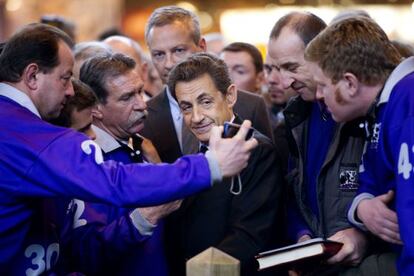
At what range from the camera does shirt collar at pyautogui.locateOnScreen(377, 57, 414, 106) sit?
11.0 ft

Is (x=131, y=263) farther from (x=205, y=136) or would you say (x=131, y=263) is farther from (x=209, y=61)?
(x=209, y=61)

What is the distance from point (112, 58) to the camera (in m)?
4.43

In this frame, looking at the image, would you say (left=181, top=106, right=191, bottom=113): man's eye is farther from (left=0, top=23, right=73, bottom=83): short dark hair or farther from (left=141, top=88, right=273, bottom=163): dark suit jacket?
(left=0, top=23, right=73, bottom=83): short dark hair

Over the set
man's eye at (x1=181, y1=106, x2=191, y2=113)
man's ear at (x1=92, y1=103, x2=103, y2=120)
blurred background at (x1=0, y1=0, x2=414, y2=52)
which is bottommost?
blurred background at (x1=0, y1=0, x2=414, y2=52)

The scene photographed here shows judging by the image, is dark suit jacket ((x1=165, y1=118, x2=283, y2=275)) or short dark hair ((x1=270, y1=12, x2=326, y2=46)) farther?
short dark hair ((x1=270, y1=12, x2=326, y2=46))

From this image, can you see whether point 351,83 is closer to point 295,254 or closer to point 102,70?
point 295,254

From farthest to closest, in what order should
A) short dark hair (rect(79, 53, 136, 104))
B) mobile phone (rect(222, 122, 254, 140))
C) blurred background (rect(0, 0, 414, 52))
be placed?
1. blurred background (rect(0, 0, 414, 52))
2. short dark hair (rect(79, 53, 136, 104))
3. mobile phone (rect(222, 122, 254, 140))

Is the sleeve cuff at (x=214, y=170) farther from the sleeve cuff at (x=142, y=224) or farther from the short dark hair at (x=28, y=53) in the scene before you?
the short dark hair at (x=28, y=53)

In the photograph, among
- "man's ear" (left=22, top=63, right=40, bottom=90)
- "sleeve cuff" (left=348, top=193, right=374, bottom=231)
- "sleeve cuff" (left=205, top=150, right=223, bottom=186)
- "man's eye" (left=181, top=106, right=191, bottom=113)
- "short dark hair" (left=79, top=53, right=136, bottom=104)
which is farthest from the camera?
"short dark hair" (left=79, top=53, right=136, bottom=104)

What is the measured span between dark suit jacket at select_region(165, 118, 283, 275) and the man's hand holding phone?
64 cm

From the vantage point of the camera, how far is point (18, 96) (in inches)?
135

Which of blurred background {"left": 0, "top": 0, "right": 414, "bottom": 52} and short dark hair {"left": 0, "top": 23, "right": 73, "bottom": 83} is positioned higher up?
short dark hair {"left": 0, "top": 23, "right": 73, "bottom": 83}

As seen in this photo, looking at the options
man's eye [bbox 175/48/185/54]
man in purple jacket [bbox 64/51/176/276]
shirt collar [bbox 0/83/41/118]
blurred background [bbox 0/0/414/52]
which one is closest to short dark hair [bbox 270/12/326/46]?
man in purple jacket [bbox 64/51/176/276]

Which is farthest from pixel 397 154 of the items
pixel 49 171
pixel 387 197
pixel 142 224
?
pixel 49 171
